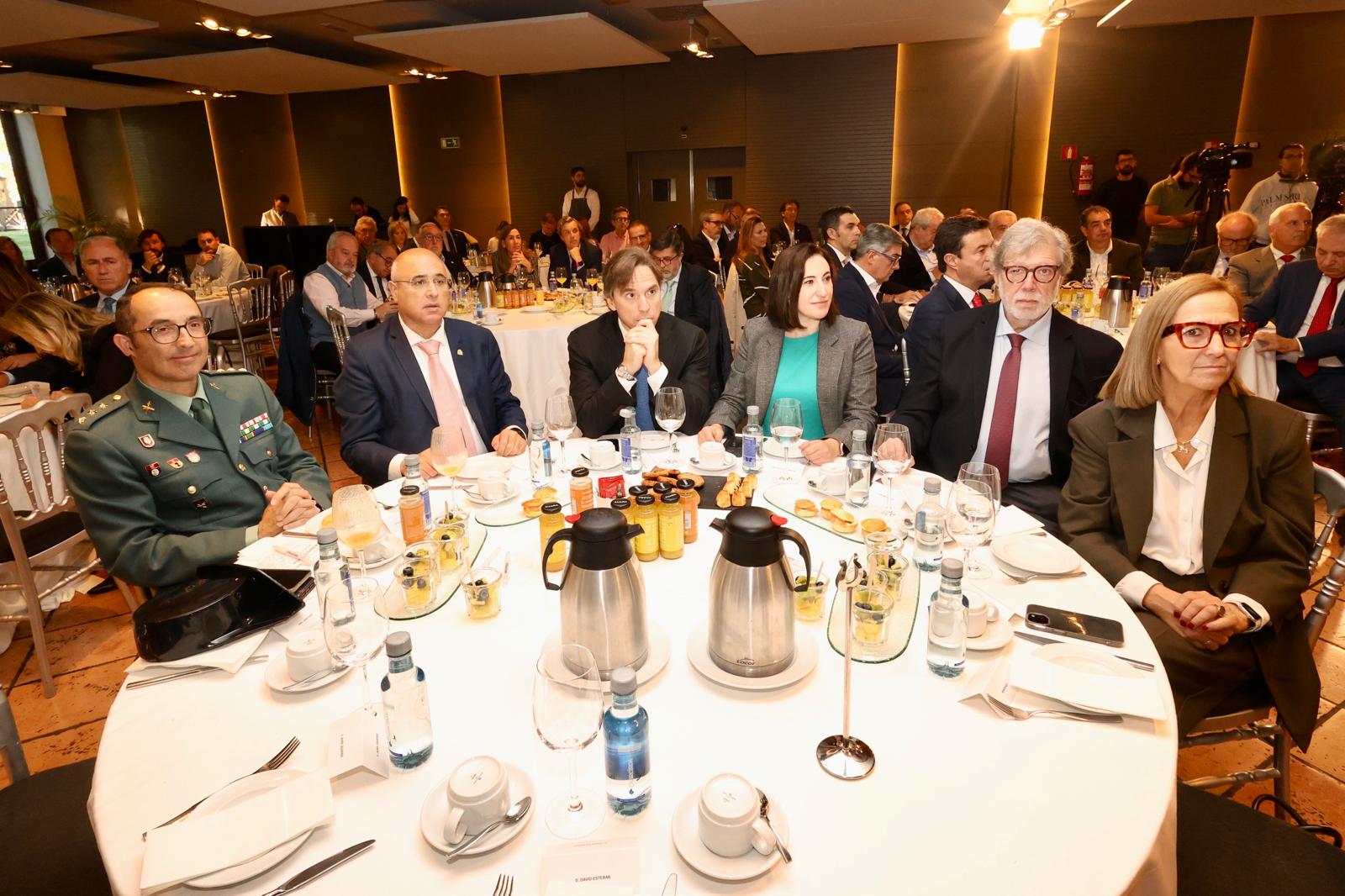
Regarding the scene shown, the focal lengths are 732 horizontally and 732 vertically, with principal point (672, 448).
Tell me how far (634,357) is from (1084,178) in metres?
9.06

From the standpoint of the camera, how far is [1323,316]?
431 cm

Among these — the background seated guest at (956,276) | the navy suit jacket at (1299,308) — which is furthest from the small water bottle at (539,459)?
the navy suit jacket at (1299,308)

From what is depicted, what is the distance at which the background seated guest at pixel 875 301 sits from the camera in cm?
407

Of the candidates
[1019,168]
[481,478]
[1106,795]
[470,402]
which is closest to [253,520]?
[481,478]

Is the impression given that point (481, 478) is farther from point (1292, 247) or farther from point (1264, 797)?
point (1292, 247)

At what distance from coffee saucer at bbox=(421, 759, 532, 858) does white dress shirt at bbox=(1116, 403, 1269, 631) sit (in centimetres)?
169

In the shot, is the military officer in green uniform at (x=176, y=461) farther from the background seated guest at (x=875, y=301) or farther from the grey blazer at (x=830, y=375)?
the background seated guest at (x=875, y=301)

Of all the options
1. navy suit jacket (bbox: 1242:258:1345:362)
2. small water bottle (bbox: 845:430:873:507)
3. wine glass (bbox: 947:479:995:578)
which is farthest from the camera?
navy suit jacket (bbox: 1242:258:1345:362)

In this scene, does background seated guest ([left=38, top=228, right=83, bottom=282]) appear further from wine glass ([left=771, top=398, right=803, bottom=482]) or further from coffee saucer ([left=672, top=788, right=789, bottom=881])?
coffee saucer ([left=672, top=788, right=789, bottom=881])

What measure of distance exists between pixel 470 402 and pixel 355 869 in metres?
2.41

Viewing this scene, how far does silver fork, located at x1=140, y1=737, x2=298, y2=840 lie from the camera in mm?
1072

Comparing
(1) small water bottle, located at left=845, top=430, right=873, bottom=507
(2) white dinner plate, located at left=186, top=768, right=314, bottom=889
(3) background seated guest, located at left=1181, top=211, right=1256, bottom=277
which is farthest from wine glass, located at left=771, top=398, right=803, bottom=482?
(3) background seated guest, located at left=1181, top=211, right=1256, bottom=277

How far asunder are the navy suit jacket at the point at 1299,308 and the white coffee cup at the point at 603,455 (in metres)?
4.18

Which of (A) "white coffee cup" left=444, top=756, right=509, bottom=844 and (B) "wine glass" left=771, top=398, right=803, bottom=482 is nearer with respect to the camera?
(A) "white coffee cup" left=444, top=756, right=509, bottom=844
